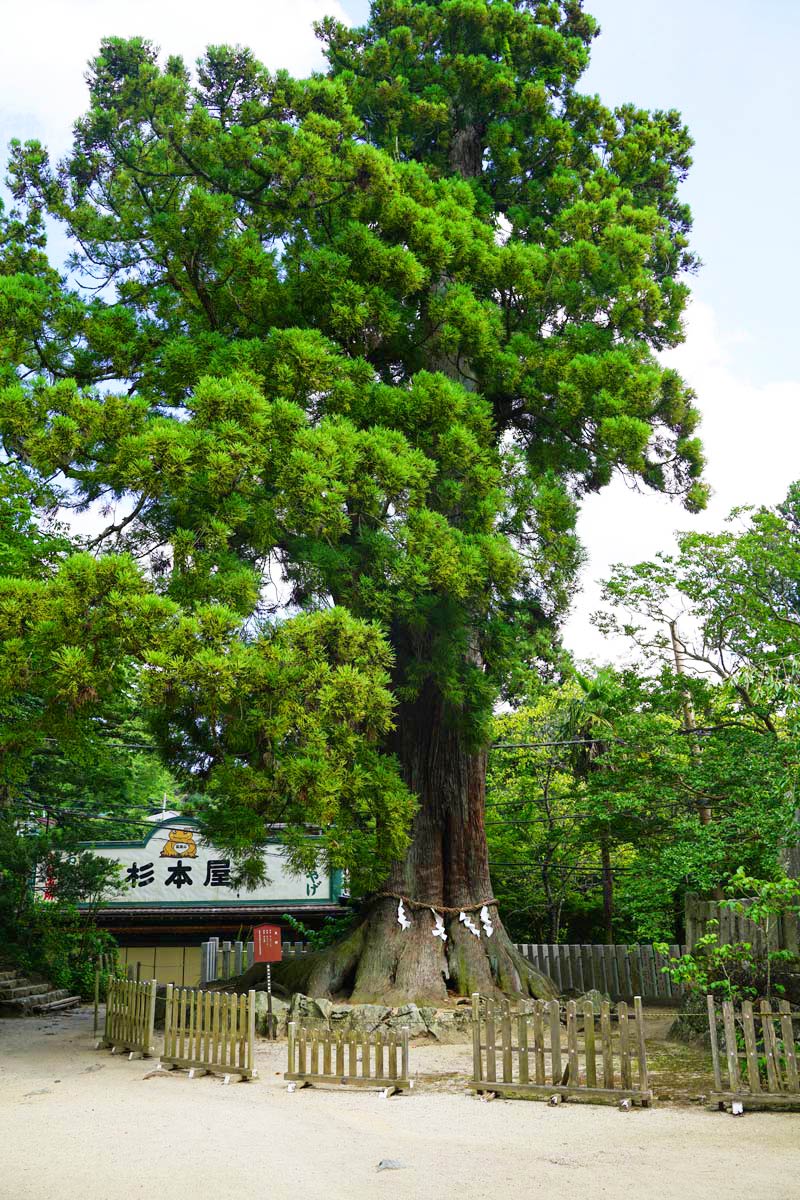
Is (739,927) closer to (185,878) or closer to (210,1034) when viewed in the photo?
(210,1034)

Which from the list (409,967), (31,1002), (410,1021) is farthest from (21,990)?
(410,1021)

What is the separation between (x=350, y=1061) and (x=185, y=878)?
12.1 m

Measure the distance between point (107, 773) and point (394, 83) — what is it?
1222 centimetres

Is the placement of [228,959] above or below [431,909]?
below

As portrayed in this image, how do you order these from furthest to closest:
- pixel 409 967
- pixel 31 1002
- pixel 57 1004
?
pixel 57 1004 → pixel 31 1002 → pixel 409 967

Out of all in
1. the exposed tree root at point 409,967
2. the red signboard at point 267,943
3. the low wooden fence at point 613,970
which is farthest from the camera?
the low wooden fence at point 613,970

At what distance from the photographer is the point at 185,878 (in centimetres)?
1898

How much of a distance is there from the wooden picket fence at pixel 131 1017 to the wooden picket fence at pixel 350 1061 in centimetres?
197

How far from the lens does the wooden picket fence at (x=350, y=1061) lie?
750cm

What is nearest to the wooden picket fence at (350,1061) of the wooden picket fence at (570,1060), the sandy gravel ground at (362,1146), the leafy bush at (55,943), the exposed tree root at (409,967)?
the sandy gravel ground at (362,1146)

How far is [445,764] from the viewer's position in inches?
486

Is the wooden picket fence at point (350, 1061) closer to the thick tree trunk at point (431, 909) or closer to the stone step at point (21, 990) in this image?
the thick tree trunk at point (431, 909)

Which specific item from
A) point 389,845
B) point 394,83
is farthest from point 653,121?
point 389,845

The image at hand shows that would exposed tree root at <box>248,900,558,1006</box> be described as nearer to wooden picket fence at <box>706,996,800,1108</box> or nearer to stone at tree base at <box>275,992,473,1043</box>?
stone at tree base at <box>275,992,473,1043</box>
